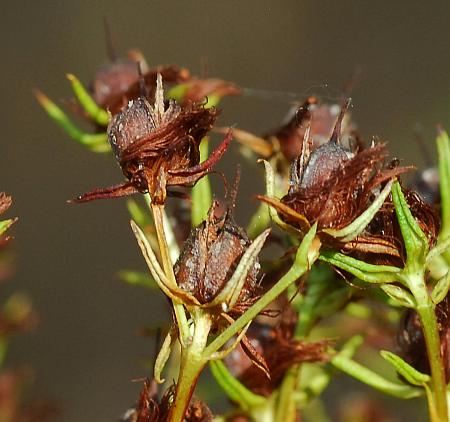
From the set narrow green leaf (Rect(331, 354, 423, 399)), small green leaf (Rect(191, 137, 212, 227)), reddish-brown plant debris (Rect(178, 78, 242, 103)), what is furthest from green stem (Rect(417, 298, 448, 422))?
reddish-brown plant debris (Rect(178, 78, 242, 103))

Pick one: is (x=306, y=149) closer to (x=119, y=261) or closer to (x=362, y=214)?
(x=362, y=214)

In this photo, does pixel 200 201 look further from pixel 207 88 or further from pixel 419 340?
pixel 419 340

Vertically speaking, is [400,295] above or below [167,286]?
above

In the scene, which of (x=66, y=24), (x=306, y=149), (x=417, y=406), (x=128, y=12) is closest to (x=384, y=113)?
(x=128, y=12)

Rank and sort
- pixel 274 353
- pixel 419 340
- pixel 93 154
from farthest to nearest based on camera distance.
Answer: pixel 93 154 → pixel 274 353 → pixel 419 340

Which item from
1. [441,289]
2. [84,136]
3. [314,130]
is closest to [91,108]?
[84,136]

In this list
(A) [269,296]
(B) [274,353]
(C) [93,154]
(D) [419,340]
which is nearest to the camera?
(A) [269,296]
